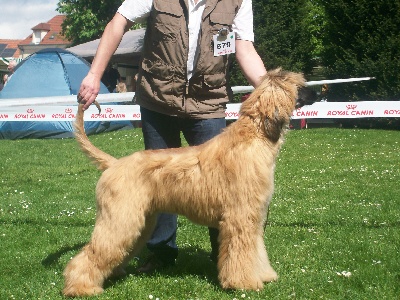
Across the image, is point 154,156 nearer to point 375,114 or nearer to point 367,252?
point 367,252

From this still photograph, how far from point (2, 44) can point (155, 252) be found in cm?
9172

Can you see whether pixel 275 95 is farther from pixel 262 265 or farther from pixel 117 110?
pixel 117 110

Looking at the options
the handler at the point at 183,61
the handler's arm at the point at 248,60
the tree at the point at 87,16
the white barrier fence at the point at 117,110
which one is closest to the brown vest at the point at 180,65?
the handler at the point at 183,61

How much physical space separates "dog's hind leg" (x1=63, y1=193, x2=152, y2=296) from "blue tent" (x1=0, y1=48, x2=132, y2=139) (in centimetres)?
1142

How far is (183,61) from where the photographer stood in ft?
13.2

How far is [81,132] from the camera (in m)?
4.08

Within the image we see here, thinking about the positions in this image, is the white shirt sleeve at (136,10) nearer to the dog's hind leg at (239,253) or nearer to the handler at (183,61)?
the handler at (183,61)

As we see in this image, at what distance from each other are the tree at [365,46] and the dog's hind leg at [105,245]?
526 inches

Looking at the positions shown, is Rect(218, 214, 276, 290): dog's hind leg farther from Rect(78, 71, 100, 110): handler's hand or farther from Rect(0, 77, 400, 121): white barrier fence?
Rect(0, 77, 400, 121): white barrier fence

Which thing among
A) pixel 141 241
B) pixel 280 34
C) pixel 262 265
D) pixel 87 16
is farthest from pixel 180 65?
pixel 87 16

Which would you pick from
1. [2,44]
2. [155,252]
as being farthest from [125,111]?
[2,44]

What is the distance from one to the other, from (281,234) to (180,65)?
7.16ft

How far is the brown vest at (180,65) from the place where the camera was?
157 inches

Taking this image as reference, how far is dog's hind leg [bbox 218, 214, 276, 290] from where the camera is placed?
384cm
